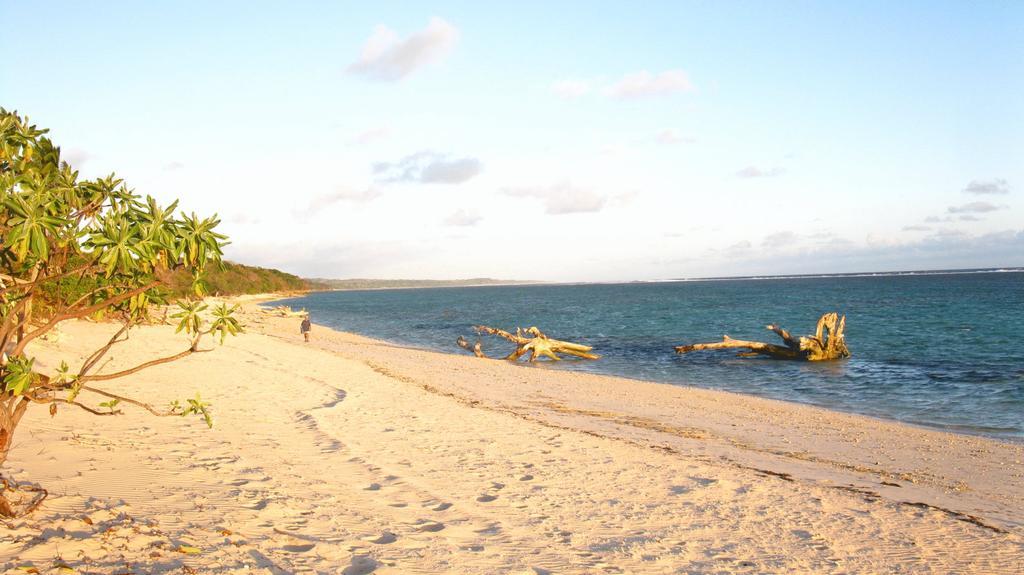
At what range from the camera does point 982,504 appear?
27.0 feet

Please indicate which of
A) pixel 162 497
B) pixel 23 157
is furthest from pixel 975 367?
pixel 23 157

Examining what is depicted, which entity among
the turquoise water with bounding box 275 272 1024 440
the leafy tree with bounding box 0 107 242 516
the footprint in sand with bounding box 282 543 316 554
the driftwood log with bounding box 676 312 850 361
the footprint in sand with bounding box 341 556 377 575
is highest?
the leafy tree with bounding box 0 107 242 516

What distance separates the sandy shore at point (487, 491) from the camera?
17.1ft

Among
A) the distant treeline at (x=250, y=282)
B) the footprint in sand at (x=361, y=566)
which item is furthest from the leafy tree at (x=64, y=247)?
the distant treeline at (x=250, y=282)

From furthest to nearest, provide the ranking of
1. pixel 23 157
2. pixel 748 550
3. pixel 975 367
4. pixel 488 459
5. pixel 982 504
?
pixel 975 367, pixel 488 459, pixel 982 504, pixel 748 550, pixel 23 157

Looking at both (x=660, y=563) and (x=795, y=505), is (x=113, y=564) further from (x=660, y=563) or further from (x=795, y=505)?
(x=795, y=505)

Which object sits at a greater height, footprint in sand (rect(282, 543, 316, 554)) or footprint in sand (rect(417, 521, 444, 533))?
footprint in sand (rect(282, 543, 316, 554))

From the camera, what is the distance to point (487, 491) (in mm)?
7379

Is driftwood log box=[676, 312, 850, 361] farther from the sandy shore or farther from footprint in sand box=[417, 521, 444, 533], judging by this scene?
footprint in sand box=[417, 521, 444, 533]

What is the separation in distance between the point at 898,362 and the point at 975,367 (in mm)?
2602

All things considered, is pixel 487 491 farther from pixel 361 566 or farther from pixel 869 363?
pixel 869 363

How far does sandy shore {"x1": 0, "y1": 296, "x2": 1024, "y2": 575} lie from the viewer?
5.21 m

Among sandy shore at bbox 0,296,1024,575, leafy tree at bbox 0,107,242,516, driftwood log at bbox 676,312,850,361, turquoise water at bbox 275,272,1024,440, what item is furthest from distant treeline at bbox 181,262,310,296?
leafy tree at bbox 0,107,242,516

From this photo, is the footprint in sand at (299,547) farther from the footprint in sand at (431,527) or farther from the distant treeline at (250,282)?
the distant treeline at (250,282)
